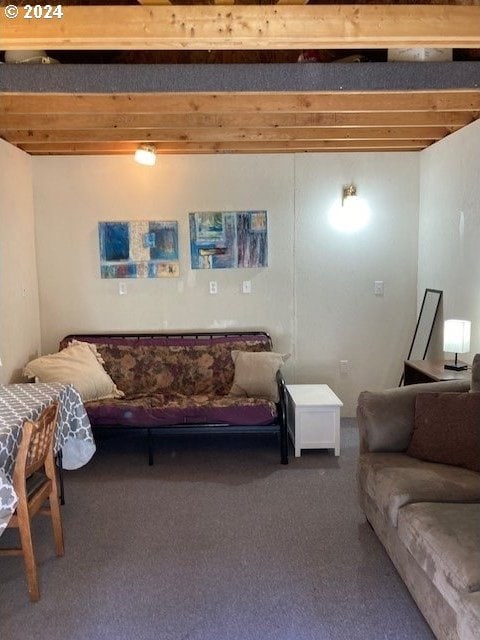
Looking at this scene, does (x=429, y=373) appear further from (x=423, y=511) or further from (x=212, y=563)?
(x=212, y=563)

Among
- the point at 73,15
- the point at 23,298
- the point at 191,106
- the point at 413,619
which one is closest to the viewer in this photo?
the point at 413,619

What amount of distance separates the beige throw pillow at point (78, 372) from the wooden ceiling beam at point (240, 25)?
2283mm

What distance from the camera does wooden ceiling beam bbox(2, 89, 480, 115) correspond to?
329 cm

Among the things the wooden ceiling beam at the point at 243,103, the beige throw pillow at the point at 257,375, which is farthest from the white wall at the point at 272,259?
the wooden ceiling beam at the point at 243,103

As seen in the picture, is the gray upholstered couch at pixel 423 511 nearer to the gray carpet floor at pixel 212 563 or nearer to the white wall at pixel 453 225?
the gray carpet floor at pixel 212 563

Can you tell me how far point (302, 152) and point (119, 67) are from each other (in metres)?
2.03

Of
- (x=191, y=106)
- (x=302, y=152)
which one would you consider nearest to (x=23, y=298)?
(x=191, y=106)

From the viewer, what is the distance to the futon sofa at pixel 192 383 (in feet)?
12.5

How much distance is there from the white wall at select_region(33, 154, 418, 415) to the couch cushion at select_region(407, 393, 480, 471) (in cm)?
200

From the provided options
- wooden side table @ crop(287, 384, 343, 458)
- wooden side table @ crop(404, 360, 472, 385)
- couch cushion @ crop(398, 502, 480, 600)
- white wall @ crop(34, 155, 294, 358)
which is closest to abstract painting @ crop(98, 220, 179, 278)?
white wall @ crop(34, 155, 294, 358)

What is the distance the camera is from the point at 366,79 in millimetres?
3037

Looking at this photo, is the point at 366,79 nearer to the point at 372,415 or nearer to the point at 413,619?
the point at 372,415

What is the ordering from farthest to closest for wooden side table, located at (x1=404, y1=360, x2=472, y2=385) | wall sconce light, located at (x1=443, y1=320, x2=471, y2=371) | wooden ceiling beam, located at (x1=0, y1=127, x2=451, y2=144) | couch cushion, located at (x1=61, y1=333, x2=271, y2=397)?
couch cushion, located at (x1=61, y1=333, x2=271, y2=397)
wooden ceiling beam, located at (x1=0, y1=127, x2=451, y2=144)
wall sconce light, located at (x1=443, y1=320, x2=471, y2=371)
wooden side table, located at (x1=404, y1=360, x2=472, y2=385)

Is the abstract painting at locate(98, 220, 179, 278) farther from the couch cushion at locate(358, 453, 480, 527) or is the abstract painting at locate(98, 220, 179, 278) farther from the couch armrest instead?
the couch cushion at locate(358, 453, 480, 527)
